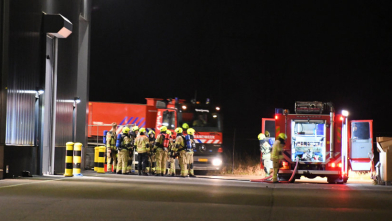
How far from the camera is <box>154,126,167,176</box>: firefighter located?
23797mm

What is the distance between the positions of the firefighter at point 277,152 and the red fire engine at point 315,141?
0.44m

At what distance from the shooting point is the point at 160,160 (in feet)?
78.6

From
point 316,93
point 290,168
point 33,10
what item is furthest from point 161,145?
point 316,93

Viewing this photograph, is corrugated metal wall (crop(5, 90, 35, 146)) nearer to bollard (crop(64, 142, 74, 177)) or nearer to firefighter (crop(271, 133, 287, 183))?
bollard (crop(64, 142, 74, 177))

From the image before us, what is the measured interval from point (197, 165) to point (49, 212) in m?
16.4

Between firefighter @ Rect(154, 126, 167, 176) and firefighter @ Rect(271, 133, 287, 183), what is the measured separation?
4.53 metres

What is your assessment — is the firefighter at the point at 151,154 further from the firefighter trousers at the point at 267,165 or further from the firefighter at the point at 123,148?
the firefighter trousers at the point at 267,165

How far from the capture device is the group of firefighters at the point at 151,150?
23.8 meters

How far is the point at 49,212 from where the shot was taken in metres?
10.1

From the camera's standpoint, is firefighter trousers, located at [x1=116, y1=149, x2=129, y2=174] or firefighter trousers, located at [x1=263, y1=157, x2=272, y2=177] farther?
firefighter trousers, located at [x1=263, y1=157, x2=272, y2=177]

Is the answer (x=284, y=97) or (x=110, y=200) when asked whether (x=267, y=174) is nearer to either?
(x=110, y=200)

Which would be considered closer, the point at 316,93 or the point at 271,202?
the point at 271,202

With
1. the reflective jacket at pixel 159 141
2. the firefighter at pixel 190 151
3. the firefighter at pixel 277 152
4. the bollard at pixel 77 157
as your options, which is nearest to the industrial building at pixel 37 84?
the bollard at pixel 77 157

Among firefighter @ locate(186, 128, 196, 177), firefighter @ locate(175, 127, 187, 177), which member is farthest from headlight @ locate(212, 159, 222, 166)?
firefighter @ locate(175, 127, 187, 177)
